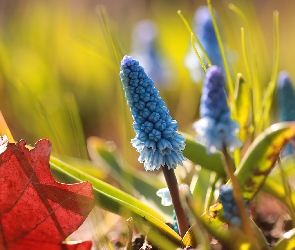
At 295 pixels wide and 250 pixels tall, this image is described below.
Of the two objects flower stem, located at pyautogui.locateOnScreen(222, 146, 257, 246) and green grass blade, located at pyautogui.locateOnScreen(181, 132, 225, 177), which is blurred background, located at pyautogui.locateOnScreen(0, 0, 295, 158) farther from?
flower stem, located at pyautogui.locateOnScreen(222, 146, 257, 246)

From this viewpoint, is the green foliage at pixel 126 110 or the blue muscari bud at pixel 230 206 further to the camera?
the green foliage at pixel 126 110

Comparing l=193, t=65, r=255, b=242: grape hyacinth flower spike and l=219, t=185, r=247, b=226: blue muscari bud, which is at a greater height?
l=193, t=65, r=255, b=242: grape hyacinth flower spike

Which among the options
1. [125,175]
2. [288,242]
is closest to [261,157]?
[288,242]

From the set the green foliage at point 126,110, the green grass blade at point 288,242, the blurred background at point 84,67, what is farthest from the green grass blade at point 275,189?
the blurred background at point 84,67

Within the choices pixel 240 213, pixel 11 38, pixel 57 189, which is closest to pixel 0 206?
pixel 57 189

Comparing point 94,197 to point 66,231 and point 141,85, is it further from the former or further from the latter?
point 141,85

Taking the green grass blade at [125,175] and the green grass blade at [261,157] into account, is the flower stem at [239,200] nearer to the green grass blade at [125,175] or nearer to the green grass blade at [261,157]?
the green grass blade at [261,157]

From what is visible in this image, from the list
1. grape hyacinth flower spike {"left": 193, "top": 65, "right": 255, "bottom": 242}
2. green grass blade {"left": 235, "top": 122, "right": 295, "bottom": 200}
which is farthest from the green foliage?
grape hyacinth flower spike {"left": 193, "top": 65, "right": 255, "bottom": 242}
